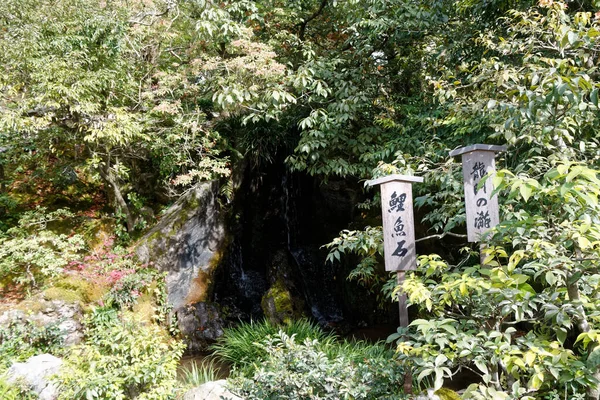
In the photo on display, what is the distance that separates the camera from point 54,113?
298 inches

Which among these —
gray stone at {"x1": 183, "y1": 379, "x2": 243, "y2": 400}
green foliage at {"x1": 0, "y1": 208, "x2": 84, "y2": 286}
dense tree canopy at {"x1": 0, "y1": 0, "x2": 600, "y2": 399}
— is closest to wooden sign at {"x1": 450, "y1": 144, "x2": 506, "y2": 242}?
dense tree canopy at {"x1": 0, "y1": 0, "x2": 600, "y2": 399}

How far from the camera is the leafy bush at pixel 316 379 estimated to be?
3117mm

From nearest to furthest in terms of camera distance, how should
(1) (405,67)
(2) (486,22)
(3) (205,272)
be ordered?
(2) (486,22) < (1) (405,67) < (3) (205,272)

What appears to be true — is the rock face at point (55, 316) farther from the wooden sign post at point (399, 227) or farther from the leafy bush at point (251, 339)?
the wooden sign post at point (399, 227)

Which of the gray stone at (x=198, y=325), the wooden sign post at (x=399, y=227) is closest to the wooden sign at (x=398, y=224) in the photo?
the wooden sign post at (x=399, y=227)

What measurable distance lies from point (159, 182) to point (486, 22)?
7874 millimetres

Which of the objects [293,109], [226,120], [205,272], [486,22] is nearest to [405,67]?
[486,22]

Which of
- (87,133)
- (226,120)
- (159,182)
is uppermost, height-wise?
(226,120)

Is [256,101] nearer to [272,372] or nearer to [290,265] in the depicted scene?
[290,265]

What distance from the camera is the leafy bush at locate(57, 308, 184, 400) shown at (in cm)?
371

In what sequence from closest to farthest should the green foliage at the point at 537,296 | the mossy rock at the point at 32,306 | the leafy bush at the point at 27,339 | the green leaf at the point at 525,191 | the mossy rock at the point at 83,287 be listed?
1. the green leaf at the point at 525,191
2. the green foliage at the point at 537,296
3. the leafy bush at the point at 27,339
4. the mossy rock at the point at 32,306
5. the mossy rock at the point at 83,287

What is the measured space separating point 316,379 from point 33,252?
6553mm

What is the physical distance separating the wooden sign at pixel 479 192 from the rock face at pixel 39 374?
4739 millimetres

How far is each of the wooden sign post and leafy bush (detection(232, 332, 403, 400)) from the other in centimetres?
65
